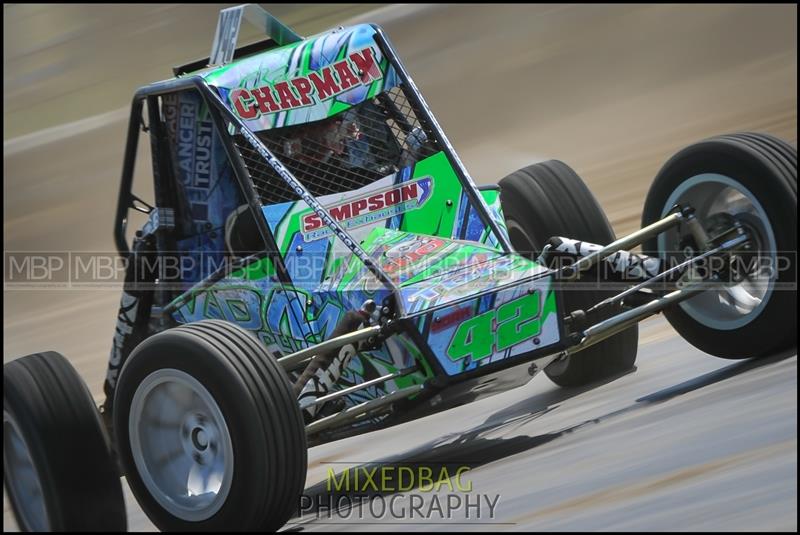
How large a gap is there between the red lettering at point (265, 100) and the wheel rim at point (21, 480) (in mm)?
1861

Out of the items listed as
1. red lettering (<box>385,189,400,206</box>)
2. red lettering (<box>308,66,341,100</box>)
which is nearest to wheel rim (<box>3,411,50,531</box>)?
red lettering (<box>385,189,400,206</box>)

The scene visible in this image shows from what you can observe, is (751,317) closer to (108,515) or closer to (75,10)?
(108,515)

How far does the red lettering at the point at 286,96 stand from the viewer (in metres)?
6.29

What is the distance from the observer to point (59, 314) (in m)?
13.5

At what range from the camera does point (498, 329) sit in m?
5.21

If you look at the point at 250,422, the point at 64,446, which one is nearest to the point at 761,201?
the point at 250,422

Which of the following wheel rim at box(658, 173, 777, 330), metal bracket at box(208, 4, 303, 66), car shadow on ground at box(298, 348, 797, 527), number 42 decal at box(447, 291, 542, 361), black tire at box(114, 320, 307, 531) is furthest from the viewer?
metal bracket at box(208, 4, 303, 66)

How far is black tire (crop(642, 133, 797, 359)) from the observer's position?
18.9 feet

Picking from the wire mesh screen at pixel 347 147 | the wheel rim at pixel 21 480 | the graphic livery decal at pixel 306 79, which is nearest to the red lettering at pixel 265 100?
the graphic livery decal at pixel 306 79

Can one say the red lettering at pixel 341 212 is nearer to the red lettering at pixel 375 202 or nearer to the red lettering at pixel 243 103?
the red lettering at pixel 375 202

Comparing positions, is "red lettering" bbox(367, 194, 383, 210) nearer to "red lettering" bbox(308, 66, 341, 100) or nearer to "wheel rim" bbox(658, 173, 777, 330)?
"red lettering" bbox(308, 66, 341, 100)

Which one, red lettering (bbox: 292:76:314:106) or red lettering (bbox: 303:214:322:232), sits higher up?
red lettering (bbox: 292:76:314:106)

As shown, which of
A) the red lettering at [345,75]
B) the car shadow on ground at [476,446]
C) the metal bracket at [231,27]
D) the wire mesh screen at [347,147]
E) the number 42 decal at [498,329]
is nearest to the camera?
the number 42 decal at [498,329]

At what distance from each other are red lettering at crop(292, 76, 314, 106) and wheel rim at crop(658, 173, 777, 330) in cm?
177
